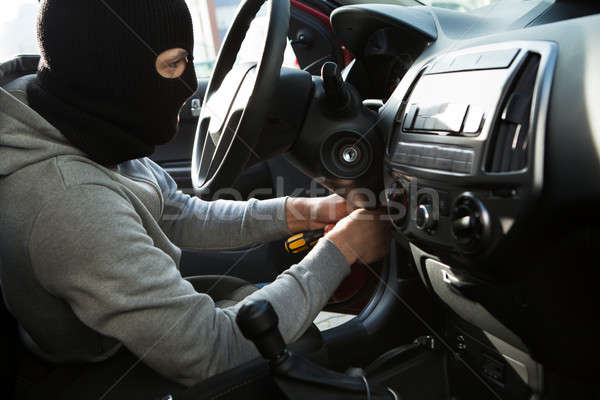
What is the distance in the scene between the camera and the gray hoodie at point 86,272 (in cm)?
74

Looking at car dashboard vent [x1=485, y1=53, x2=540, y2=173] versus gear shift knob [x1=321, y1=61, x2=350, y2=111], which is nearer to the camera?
car dashboard vent [x1=485, y1=53, x2=540, y2=173]

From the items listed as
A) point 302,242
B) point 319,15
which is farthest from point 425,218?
point 319,15

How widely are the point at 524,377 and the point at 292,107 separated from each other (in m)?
0.68

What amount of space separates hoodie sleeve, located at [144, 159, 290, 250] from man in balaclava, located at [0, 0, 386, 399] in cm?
36

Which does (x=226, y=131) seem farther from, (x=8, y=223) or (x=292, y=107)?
(x=8, y=223)

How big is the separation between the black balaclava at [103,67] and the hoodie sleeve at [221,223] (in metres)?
0.43

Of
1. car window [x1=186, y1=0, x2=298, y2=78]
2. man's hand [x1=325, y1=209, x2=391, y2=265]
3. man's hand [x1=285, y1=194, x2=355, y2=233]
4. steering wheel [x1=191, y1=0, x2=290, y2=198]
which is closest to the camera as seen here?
steering wheel [x1=191, y1=0, x2=290, y2=198]

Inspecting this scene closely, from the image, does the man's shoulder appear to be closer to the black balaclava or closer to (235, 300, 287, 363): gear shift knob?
the black balaclava

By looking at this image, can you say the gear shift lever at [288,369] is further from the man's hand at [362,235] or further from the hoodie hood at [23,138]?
the hoodie hood at [23,138]

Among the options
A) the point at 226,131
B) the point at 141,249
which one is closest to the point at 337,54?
the point at 226,131

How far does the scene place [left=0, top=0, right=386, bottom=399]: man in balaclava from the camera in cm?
74

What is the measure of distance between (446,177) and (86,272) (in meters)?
0.55

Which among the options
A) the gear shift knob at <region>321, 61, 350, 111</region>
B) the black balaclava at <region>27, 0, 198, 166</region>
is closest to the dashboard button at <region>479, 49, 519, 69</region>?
the gear shift knob at <region>321, 61, 350, 111</region>

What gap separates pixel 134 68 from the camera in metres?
0.84
